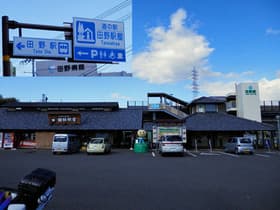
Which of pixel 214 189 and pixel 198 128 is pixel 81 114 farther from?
pixel 214 189

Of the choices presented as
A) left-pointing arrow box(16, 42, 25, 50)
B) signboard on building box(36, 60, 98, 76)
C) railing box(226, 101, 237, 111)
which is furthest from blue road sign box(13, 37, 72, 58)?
railing box(226, 101, 237, 111)

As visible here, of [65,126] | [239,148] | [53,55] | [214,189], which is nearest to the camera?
[214,189]

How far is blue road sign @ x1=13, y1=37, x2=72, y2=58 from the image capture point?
11.6 metres

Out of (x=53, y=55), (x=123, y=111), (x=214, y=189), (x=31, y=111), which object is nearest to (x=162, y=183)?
(x=214, y=189)

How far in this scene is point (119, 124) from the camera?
30641 millimetres

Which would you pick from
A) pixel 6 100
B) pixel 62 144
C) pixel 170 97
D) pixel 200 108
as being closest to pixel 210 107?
pixel 200 108

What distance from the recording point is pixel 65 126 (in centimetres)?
3036

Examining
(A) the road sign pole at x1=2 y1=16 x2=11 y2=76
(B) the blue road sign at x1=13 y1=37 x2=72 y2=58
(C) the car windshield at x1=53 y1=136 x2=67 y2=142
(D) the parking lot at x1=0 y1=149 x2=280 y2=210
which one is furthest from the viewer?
(C) the car windshield at x1=53 y1=136 x2=67 y2=142

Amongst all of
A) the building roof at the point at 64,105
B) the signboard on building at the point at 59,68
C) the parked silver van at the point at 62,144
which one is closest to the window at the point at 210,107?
the building roof at the point at 64,105

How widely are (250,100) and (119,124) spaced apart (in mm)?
19034

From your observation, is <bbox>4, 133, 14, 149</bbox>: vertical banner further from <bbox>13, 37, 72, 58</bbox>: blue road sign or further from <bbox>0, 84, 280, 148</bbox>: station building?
<bbox>13, 37, 72, 58</bbox>: blue road sign

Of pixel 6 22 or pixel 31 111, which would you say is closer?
pixel 6 22

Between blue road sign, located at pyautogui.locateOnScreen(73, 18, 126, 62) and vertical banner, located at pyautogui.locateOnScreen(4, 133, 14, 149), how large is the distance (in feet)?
74.0

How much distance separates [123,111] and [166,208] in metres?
28.3
